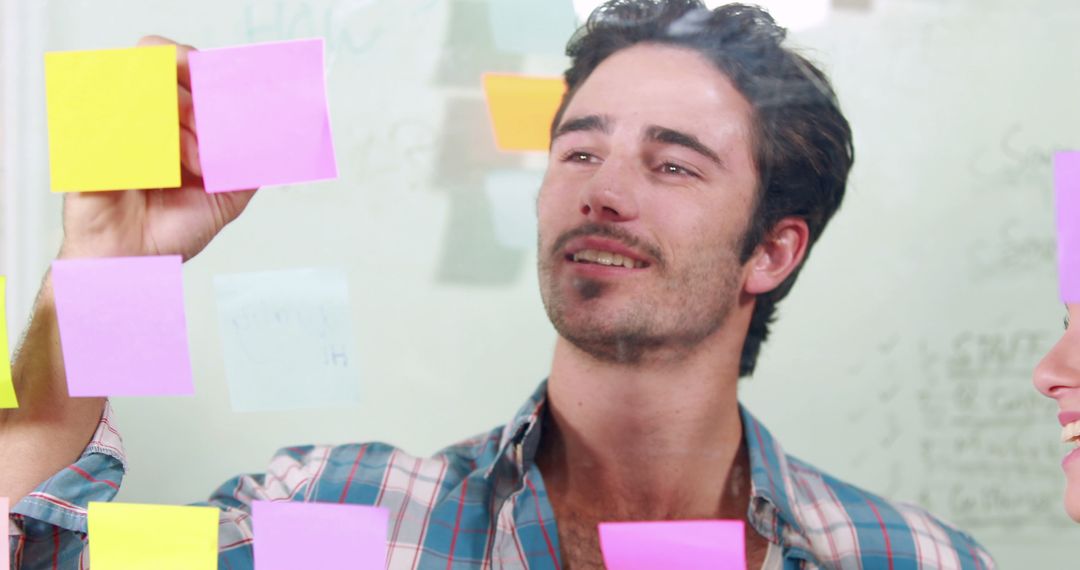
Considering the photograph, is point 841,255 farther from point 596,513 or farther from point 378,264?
point 378,264

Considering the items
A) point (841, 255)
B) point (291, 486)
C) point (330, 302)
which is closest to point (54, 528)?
point (291, 486)

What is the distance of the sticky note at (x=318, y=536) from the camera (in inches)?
38.3

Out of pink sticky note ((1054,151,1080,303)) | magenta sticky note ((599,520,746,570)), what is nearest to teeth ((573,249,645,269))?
magenta sticky note ((599,520,746,570))

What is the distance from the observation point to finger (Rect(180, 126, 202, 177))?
37.9 inches

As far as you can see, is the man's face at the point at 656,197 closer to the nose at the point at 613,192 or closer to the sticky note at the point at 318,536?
the nose at the point at 613,192

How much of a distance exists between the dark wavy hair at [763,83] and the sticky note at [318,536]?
15.8 inches

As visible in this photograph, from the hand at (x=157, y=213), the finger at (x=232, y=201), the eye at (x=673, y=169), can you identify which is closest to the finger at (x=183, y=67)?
the hand at (x=157, y=213)

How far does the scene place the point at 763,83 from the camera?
3.12 ft

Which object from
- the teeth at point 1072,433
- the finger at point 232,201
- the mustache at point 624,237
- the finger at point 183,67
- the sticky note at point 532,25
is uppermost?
the sticky note at point 532,25

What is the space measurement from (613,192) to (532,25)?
196 mm

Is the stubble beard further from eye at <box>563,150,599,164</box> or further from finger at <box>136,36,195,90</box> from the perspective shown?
finger at <box>136,36,195,90</box>

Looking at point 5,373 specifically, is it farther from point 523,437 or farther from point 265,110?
point 523,437

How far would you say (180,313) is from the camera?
974 millimetres

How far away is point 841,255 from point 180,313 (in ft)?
2.05
